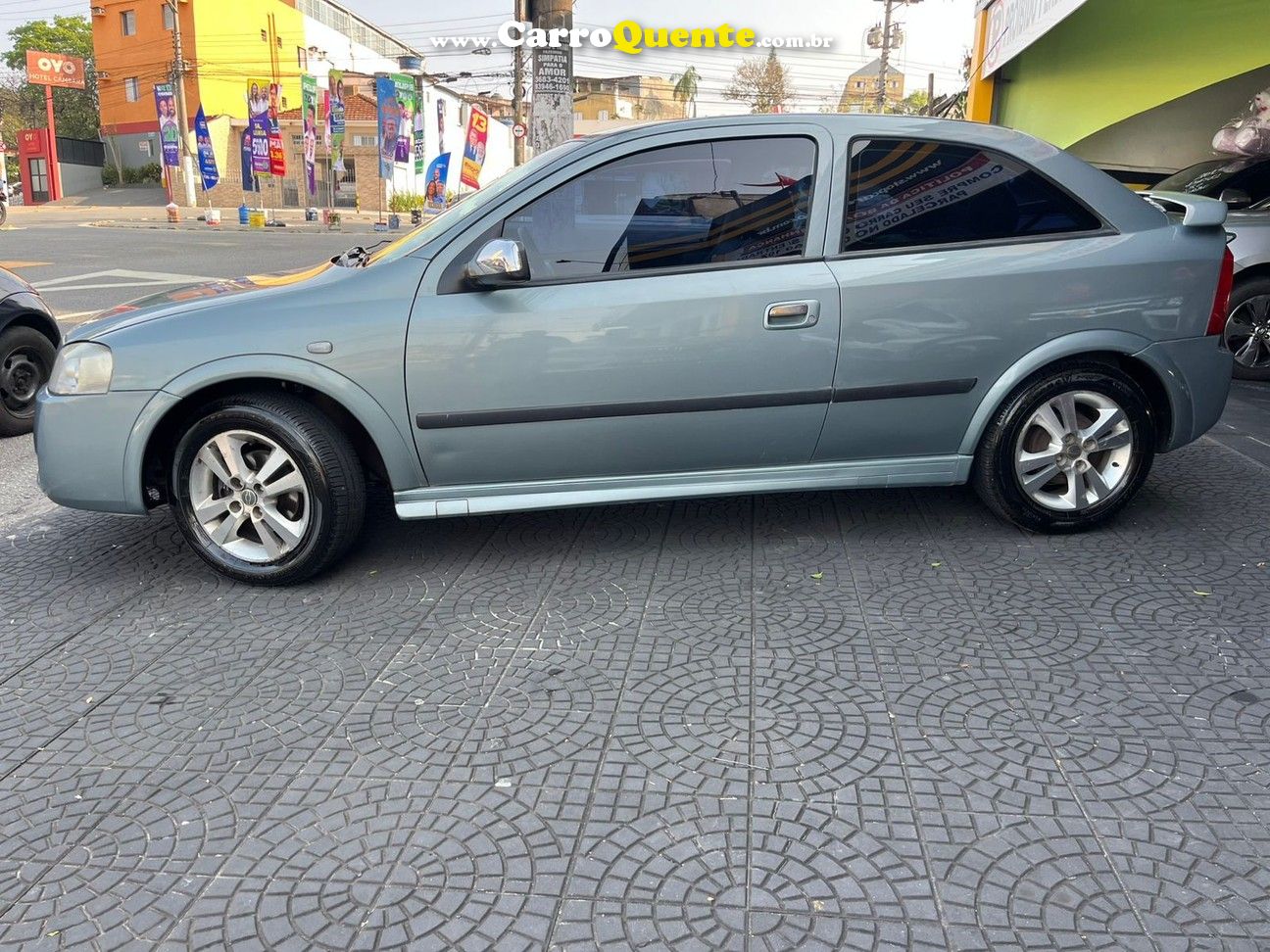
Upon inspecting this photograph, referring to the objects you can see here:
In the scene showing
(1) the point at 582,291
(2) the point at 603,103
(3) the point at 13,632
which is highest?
(2) the point at 603,103

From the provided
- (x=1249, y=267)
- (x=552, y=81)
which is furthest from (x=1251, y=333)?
(x=552, y=81)

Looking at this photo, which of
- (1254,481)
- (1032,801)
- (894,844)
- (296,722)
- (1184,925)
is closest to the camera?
(1184,925)

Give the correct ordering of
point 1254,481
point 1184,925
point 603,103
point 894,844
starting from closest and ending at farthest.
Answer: point 1184,925
point 894,844
point 1254,481
point 603,103

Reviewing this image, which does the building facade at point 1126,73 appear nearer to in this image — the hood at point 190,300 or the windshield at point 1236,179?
the windshield at point 1236,179

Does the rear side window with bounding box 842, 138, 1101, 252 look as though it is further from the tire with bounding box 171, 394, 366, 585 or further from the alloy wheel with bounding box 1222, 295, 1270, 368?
the alloy wheel with bounding box 1222, 295, 1270, 368

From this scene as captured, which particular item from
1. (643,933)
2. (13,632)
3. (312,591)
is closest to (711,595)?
(312,591)

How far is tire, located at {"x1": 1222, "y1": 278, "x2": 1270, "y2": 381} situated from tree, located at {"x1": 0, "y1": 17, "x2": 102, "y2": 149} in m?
76.6

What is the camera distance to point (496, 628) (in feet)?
11.8

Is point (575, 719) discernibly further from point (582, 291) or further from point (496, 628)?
point (582, 291)

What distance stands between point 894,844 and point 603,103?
10384 centimetres

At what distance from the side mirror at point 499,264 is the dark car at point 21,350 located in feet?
12.7

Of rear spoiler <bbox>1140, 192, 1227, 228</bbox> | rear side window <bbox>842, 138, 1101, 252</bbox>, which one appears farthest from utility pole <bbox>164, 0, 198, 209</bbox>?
rear spoiler <bbox>1140, 192, 1227, 228</bbox>

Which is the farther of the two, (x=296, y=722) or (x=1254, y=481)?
(x=1254, y=481)


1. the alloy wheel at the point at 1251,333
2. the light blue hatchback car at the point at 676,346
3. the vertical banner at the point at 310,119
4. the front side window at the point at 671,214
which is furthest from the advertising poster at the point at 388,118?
the front side window at the point at 671,214
